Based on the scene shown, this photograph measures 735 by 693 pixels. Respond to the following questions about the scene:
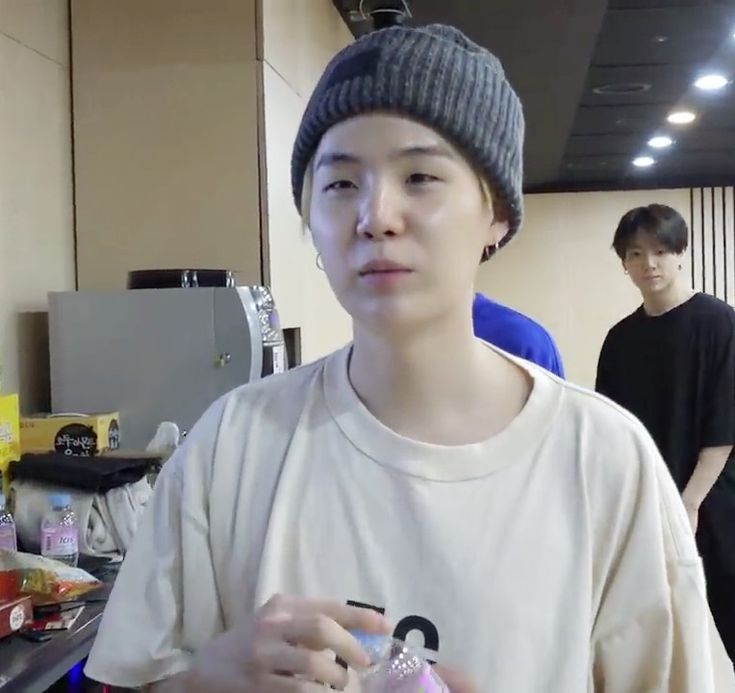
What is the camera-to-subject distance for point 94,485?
5.71 feet

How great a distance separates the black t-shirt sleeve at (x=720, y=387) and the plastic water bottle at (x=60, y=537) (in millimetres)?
1618

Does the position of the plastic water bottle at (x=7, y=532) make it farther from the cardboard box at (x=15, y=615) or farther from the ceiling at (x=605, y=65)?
the ceiling at (x=605, y=65)

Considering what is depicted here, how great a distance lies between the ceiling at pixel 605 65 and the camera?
369 centimetres

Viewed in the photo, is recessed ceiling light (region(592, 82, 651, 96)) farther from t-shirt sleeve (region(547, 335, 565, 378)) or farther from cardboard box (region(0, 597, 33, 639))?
cardboard box (region(0, 597, 33, 639))

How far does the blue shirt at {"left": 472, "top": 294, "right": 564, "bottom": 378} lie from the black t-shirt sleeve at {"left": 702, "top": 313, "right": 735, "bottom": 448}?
0.95 m

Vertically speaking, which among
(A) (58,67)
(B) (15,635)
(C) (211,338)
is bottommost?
(B) (15,635)

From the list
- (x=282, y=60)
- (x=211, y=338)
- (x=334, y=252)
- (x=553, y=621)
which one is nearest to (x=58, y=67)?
(x=282, y=60)

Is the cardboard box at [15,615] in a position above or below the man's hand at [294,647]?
below

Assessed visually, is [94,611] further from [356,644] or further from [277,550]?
[356,644]

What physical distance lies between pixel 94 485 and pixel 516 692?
1169 mm

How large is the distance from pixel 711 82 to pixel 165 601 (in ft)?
16.7

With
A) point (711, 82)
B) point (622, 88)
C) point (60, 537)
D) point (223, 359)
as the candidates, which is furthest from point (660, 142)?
point (60, 537)

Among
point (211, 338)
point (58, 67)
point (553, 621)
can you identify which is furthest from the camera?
point (58, 67)

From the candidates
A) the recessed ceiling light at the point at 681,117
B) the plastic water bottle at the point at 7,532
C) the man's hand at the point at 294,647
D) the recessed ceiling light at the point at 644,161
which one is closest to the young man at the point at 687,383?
the plastic water bottle at the point at 7,532
